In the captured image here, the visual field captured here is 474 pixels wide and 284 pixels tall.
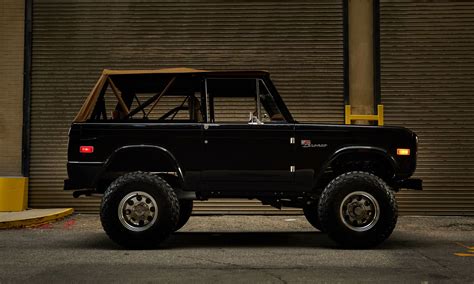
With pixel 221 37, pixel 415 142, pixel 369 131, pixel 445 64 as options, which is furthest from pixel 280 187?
pixel 445 64

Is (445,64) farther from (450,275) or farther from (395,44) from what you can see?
(450,275)

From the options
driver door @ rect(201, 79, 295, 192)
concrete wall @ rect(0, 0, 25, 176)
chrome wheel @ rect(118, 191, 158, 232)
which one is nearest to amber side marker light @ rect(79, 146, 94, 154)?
chrome wheel @ rect(118, 191, 158, 232)

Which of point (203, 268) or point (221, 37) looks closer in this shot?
point (203, 268)

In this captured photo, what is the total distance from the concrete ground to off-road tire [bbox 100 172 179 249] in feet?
0.55

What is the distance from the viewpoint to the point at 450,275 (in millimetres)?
4926

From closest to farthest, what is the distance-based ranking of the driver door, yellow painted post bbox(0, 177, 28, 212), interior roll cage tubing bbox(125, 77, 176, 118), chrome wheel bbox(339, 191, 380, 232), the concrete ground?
the concrete ground
chrome wheel bbox(339, 191, 380, 232)
the driver door
interior roll cage tubing bbox(125, 77, 176, 118)
yellow painted post bbox(0, 177, 28, 212)

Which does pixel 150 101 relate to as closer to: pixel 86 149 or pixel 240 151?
pixel 86 149

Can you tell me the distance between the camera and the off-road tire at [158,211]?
247 inches

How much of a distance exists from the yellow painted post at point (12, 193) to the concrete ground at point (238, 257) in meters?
2.26

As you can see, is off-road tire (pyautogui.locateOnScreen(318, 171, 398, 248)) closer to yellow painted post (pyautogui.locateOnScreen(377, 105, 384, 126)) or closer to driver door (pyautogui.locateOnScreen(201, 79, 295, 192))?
driver door (pyautogui.locateOnScreen(201, 79, 295, 192))

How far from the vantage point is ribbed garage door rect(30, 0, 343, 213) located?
1127cm

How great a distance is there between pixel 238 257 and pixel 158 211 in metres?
1.05

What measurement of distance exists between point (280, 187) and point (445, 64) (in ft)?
20.3

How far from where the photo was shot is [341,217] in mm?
6355
